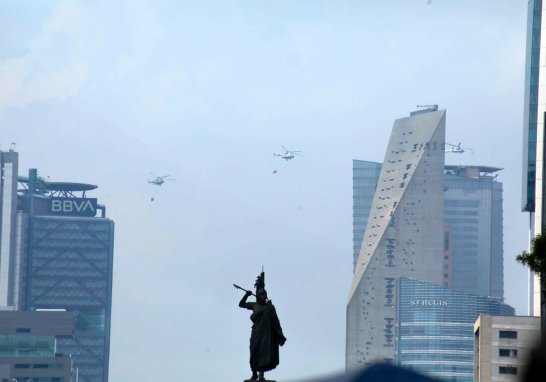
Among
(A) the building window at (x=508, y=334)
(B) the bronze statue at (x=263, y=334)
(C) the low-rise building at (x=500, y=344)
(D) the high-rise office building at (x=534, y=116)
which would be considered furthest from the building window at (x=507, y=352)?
(B) the bronze statue at (x=263, y=334)

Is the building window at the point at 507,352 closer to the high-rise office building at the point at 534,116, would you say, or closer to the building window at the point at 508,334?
the building window at the point at 508,334

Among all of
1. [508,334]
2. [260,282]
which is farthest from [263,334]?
→ [508,334]

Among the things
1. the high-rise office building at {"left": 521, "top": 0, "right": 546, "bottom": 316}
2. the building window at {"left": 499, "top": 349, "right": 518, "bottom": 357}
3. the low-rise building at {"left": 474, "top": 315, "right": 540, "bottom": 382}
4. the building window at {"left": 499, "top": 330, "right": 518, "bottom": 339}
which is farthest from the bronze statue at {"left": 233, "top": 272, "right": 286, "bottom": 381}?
the building window at {"left": 499, "top": 330, "right": 518, "bottom": 339}

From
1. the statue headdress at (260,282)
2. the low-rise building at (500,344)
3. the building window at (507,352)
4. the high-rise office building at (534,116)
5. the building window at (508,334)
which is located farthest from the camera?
the building window at (508,334)

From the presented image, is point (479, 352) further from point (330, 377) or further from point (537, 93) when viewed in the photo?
point (330, 377)

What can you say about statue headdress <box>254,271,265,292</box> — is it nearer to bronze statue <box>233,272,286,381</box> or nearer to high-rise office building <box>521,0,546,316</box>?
bronze statue <box>233,272,286,381</box>

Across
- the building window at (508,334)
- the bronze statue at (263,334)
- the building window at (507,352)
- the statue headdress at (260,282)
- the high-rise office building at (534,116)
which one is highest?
the high-rise office building at (534,116)
